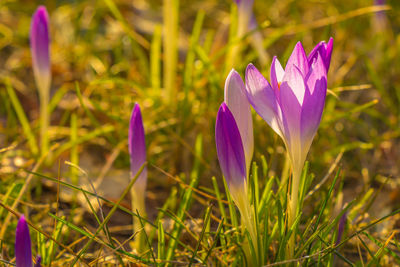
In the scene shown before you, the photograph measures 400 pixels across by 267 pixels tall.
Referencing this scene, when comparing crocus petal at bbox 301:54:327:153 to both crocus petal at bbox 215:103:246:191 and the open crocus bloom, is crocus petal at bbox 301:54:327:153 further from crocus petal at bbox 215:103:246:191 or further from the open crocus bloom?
crocus petal at bbox 215:103:246:191

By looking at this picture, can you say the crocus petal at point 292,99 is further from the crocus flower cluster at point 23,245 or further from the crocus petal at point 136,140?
the crocus flower cluster at point 23,245

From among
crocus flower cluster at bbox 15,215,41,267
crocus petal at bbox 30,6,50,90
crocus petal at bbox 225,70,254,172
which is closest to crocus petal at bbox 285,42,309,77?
crocus petal at bbox 225,70,254,172

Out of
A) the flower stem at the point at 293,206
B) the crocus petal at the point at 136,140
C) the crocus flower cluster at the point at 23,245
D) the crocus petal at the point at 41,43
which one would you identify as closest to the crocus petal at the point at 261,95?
the flower stem at the point at 293,206

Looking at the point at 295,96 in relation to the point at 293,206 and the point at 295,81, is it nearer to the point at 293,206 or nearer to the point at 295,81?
the point at 295,81

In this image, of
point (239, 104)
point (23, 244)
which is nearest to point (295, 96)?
point (239, 104)

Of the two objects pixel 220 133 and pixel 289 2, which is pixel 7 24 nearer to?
pixel 289 2

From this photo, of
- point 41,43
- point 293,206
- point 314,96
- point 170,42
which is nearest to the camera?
point 314,96
